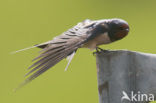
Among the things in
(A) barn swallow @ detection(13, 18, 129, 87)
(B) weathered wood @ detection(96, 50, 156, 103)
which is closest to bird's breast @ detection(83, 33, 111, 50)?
(A) barn swallow @ detection(13, 18, 129, 87)

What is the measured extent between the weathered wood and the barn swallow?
0.76 feet

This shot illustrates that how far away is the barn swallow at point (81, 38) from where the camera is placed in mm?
1327

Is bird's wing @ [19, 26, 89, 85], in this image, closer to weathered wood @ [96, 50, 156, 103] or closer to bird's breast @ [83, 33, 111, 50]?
bird's breast @ [83, 33, 111, 50]

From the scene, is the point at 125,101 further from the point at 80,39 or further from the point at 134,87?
the point at 80,39

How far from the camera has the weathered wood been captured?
1.06 metres

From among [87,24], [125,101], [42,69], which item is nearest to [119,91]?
[125,101]

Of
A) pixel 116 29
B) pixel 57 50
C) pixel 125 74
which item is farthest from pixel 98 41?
pixel 125 74

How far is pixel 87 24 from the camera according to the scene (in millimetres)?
1658

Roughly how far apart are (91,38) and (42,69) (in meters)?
0.36

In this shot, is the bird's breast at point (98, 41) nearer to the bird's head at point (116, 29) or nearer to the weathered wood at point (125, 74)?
the bird's head at point (116, 29)

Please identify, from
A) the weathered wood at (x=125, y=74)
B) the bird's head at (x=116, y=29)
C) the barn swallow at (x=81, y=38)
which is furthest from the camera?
the bird's head at (x=116, y=29)

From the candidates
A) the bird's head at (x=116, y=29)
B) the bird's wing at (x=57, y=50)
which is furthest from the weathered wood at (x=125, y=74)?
the bird's head at (x=116, y=29)

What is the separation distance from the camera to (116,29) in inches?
60.9

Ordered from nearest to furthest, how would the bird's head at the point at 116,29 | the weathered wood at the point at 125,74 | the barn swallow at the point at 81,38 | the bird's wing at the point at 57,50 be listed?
1. the weathered wood at the point at 125,74
2. the bird's wing at the point at 57,50
3. the barn swallow at the point at 81,38
4. the bird's head at the point at 116,29
